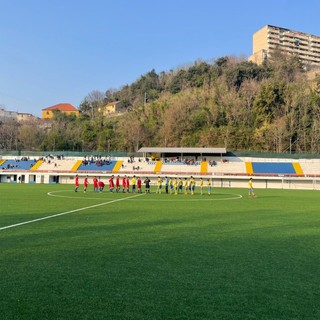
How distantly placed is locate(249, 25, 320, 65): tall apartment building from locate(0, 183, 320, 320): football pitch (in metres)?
149

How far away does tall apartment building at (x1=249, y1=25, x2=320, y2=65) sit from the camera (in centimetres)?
14988

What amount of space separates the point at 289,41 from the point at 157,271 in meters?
164

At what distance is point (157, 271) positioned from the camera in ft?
23.5

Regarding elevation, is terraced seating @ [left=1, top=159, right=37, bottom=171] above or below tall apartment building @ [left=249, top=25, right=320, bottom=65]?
below

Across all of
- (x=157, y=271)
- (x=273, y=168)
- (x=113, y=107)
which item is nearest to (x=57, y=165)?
(x=273, y=168)

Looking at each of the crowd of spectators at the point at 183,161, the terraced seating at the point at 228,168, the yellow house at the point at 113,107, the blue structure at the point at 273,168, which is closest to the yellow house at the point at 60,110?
the yellow house at the point at 113,107

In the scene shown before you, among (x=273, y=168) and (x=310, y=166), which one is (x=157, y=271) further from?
(x=310, y=166)

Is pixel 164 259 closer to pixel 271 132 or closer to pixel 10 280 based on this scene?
pixel 10 280

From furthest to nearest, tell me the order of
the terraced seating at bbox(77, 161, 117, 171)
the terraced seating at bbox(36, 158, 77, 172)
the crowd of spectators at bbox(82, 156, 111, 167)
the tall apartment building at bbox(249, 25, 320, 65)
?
1. the tall apartment building at bbox(249, 25, 320, 65)
2. the crowd of spectators at bbox(82, 156, 111, 167)
3. the terraced seating at bbox(36, 158, 77, 172)
4. the terraced seating at bbox(77, 161, 117, 171)

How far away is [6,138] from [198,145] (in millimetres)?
51787

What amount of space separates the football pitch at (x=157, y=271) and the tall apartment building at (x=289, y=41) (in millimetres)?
149383

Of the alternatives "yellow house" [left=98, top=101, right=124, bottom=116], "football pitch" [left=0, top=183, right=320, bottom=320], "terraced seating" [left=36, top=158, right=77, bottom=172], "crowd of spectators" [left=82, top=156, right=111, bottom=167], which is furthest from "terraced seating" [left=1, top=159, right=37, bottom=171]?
"yellow house" [left=98, top=101, right=124, bottom=116]

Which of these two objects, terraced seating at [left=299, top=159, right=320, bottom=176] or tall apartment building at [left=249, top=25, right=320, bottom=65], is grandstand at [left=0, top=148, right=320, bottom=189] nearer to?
terraced seating at [left=299, top=159, right=320, bottom=176]

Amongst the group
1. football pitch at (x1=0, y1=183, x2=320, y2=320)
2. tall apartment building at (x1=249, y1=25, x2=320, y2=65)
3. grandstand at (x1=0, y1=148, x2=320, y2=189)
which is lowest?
football pitch at (x1=0, y1=183, x2=320, y2=320)
